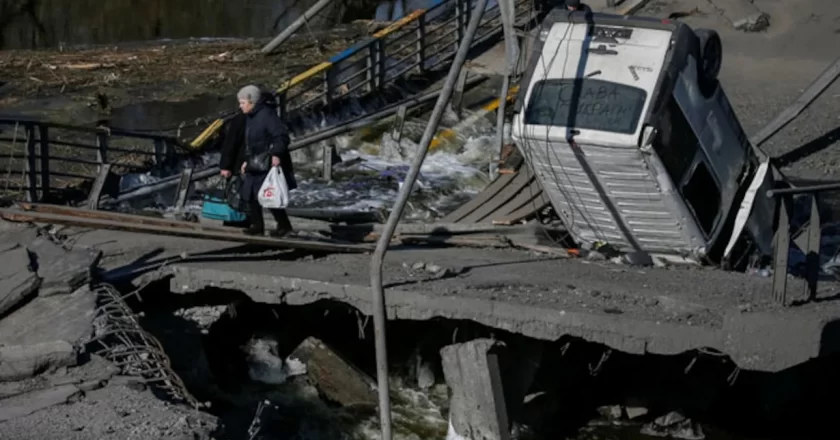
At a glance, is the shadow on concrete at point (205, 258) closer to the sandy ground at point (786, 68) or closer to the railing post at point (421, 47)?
the sandy ground at point (786, 68)

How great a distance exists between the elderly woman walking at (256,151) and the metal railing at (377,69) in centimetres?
710

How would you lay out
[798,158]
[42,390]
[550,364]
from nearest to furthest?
[42,390] < [550,364] < [798,158]

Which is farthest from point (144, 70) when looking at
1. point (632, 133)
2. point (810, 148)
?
point (632, 133)

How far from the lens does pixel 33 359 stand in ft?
34.3

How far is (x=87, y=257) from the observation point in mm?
12234

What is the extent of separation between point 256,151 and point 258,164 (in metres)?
0.13

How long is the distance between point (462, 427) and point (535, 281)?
155 cm

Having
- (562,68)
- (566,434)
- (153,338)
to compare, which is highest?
(562,68)

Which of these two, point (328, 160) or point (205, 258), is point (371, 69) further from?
point (205, 258)

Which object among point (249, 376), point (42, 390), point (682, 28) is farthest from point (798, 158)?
point (42, 390)

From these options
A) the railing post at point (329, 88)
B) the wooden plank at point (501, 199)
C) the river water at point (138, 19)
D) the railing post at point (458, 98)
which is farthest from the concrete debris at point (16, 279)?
the river water at point (138, 19)

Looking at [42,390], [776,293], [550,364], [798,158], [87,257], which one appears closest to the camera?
[42,390]

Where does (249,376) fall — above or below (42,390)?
below

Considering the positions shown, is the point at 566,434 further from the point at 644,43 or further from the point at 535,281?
the point at 644,43
